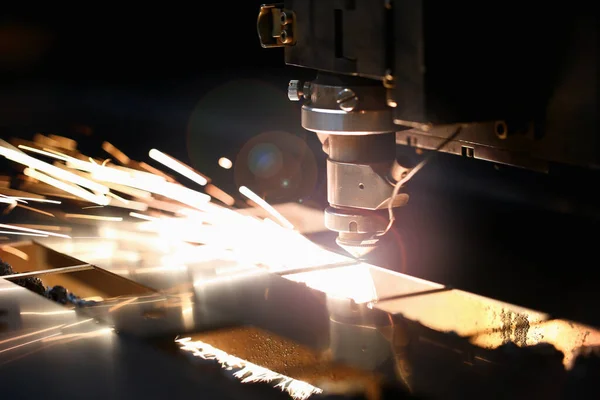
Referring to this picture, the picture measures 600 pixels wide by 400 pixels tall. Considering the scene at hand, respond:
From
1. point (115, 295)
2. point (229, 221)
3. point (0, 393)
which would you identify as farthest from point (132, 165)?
point (0, 393)

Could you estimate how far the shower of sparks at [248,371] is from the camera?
1.16 meters

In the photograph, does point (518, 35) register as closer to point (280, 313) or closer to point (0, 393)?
point (280, 313)

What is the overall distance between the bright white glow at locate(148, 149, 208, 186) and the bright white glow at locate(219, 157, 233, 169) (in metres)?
0.13

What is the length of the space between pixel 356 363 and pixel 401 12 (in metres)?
0.49

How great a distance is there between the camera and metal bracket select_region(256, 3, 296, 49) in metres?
1.39

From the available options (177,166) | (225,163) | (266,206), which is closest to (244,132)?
(225,163)

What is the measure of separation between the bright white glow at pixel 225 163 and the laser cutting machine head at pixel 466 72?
4.72 feet

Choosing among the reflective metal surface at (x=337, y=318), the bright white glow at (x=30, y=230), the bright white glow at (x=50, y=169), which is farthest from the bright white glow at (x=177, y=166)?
the reflective metal surface at (x=337, y=318)

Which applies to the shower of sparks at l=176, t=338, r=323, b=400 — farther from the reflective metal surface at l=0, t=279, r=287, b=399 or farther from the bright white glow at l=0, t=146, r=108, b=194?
the bright white glow at l=0, t=146, r=108, b=194

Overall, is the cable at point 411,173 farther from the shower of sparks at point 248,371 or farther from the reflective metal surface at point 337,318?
the shower of sparks at point 248,371

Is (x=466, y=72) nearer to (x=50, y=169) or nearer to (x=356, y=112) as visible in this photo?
(x=356, y=112)

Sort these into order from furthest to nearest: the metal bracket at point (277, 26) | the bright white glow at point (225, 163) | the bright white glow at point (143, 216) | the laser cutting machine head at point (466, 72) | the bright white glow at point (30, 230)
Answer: the bright white glow at point (225, 163) → the bright white glow at point (143, 216) → the bright white glow at point (30, 230) → the metal bracket at point (277, 26) → the laser cutting machine head at point (466, 72)

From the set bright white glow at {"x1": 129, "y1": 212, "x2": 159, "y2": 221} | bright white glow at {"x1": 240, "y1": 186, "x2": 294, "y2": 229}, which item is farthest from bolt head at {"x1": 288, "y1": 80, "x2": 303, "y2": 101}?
bright white glow at {"x1": 129, "y1": 212, "x2": 159, "y2": 221}

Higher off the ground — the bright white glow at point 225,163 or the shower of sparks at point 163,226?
the shower of sparks at point 163,226
